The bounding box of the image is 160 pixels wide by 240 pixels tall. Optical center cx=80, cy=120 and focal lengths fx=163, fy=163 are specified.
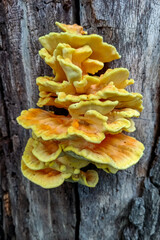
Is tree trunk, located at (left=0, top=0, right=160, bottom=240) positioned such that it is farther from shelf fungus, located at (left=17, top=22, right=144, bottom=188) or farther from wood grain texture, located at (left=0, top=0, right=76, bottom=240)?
shelf fungus, located at (left=17, top=22, right=144, bottom=188)

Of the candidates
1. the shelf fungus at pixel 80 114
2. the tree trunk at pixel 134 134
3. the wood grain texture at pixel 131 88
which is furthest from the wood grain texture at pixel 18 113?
the shelf fungus at pixel 80 114

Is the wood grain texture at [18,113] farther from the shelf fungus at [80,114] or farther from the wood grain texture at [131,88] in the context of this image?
the shelf fungus at [80,114]

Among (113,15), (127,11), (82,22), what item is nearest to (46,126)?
(82,22)

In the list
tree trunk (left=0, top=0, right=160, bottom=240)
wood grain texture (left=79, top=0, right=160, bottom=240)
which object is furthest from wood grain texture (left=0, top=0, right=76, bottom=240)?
wood grain texture (left=79, top=0, right=160, bottom=240)

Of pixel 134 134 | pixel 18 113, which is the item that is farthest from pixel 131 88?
pixel 18 113

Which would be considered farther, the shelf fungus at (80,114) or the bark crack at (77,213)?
the bark crack at (77,213)

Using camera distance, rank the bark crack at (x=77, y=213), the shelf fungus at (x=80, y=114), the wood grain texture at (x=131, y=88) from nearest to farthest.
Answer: the shelf fungus at (x=80, y=114) < the wood grain texture at (x=131, y=88) < the bark crack at (x=77, y=213)
